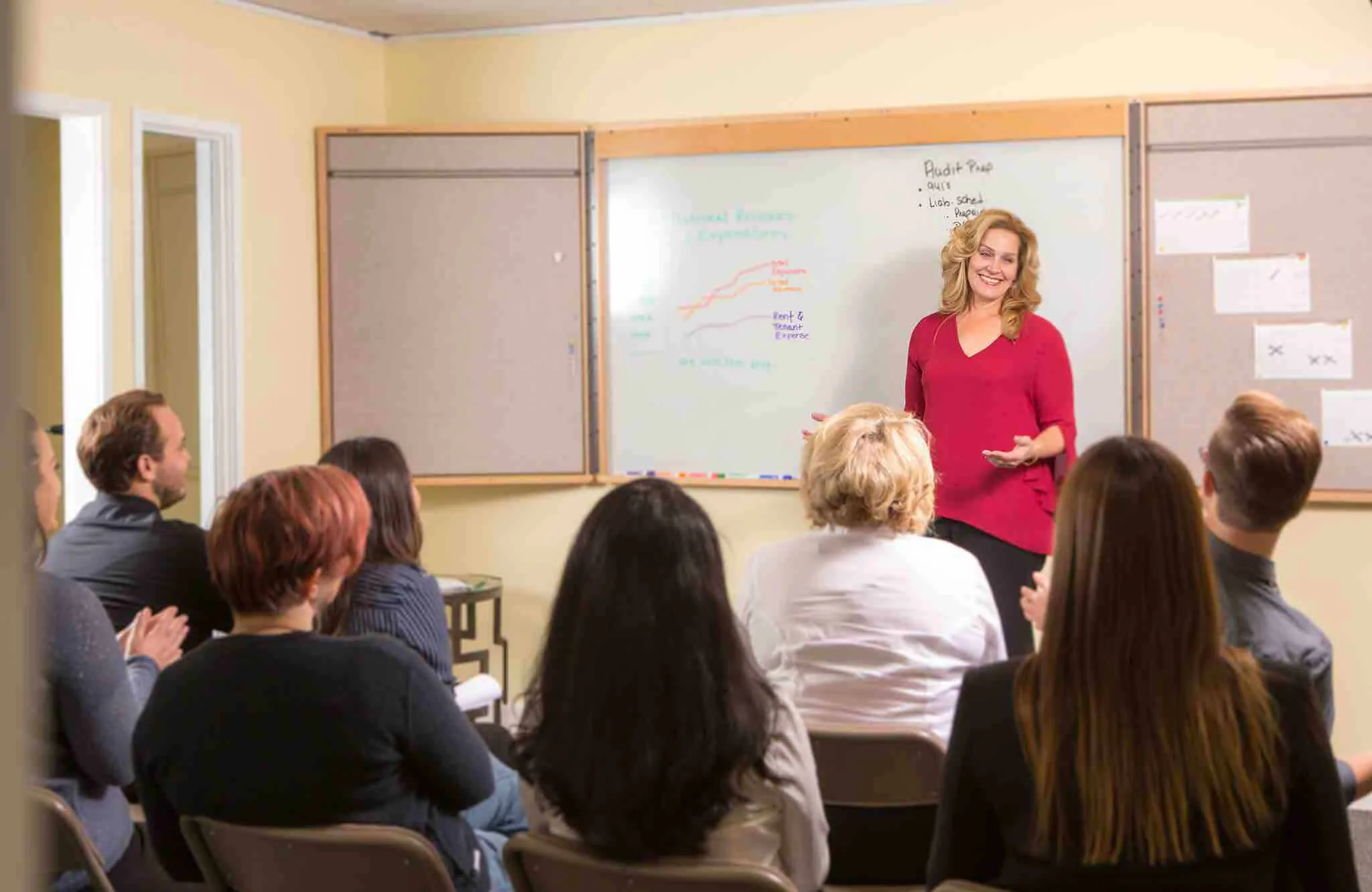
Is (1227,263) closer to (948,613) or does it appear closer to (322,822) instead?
(948,613)

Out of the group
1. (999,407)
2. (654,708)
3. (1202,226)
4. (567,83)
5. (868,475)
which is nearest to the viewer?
(654,708)

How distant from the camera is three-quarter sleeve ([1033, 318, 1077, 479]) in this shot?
4062 millimetres

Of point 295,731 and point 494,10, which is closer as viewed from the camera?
point 295,731

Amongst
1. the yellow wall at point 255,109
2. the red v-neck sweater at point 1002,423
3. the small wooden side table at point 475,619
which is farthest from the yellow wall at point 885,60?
the small wooden side table at point 475,619

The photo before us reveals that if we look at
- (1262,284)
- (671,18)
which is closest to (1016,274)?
(1262,284)

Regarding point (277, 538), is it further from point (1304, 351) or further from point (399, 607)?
point (1304, 351)

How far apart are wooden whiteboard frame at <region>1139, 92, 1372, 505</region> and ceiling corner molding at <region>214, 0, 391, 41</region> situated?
284 cm

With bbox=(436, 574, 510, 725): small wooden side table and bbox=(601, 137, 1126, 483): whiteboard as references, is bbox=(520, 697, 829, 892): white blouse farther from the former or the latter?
bbox=(601, 137, 1126, 483): whiteboard

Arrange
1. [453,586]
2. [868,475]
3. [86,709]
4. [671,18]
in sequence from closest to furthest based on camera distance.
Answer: [86,709] → [868,475] → [453,586] → [671,18]

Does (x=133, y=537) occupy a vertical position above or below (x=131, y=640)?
above

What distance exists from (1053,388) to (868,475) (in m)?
1.78

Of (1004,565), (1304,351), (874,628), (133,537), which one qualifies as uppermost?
(1304,351)

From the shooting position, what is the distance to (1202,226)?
4449 mm

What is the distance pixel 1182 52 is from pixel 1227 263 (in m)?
0.70
